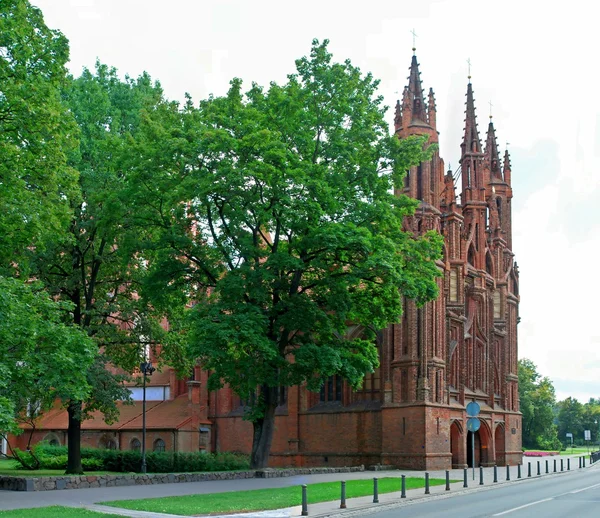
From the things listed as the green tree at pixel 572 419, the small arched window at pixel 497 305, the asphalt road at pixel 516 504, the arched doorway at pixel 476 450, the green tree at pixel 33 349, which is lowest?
the green tree at pixel 572 419

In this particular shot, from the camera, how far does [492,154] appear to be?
58.5 m

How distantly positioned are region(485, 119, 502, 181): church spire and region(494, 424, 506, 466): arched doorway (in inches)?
704

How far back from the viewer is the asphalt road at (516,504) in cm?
1855

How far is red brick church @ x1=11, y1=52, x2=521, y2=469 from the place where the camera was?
4209 centimetres

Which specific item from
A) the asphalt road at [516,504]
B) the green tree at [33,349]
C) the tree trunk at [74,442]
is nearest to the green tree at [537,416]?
the asphalt road at [516,504]

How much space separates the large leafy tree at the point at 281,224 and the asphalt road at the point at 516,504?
714 centimetres

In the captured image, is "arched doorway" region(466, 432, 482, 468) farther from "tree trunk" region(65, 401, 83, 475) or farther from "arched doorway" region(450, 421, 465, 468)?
"tree trunk" region(65, 401, 83, 475)

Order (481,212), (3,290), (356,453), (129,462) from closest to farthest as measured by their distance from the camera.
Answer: (3,290), (129,462), (356,453), (481,212)

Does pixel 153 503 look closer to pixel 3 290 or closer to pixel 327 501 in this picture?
pixel 327 501

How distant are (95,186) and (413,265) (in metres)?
12.8

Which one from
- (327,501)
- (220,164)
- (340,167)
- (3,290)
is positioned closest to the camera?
(3,290)

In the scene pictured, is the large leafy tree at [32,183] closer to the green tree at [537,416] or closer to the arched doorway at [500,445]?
the arched doorway at [500,445]

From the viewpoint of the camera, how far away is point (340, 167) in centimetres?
3042

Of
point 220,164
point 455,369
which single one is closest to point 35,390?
point 220,164
